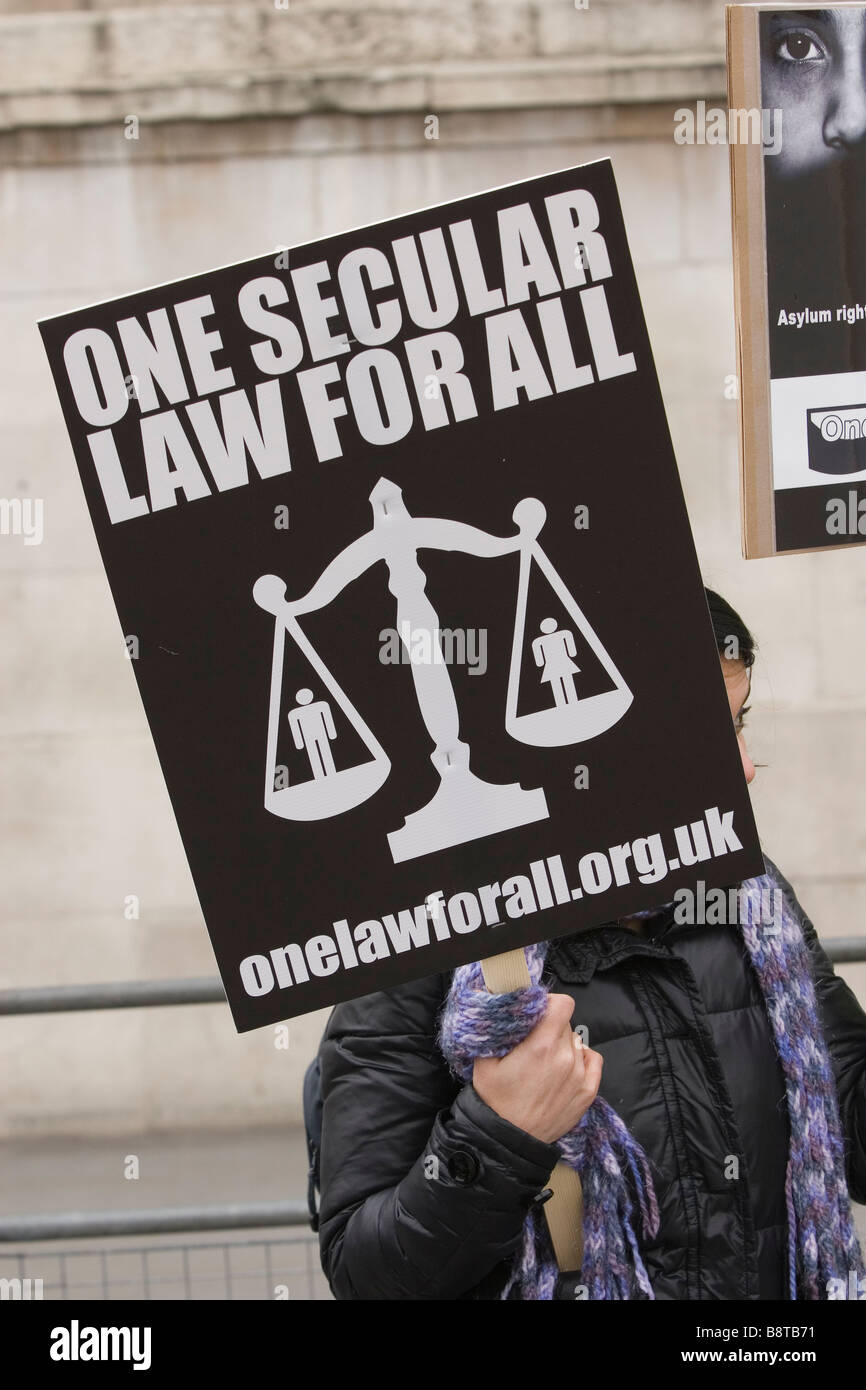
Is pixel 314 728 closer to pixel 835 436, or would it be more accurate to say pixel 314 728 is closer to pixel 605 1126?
pixel 605 1126

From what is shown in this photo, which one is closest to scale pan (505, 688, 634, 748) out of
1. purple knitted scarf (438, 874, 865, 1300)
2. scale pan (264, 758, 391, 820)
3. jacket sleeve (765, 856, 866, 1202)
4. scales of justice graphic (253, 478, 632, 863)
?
scales of justice graphic (253, 478, 632, 863)

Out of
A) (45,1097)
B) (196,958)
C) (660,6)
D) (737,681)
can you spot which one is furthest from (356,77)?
(737,681)

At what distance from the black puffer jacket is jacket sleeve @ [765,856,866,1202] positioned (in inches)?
7.9

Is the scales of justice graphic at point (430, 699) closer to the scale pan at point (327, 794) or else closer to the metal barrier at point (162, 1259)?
the scale pan at point (327, 794)

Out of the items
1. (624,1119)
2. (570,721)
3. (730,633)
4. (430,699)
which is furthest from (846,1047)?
(430,699)

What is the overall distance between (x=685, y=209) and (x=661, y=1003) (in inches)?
218

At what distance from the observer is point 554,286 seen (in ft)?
5.99

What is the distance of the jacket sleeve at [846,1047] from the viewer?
7.16 ft

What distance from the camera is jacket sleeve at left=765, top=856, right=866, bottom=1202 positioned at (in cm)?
218

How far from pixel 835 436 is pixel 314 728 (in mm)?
872

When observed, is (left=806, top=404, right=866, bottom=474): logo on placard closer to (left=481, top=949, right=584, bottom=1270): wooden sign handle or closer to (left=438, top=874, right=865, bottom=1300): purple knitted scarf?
(left=438, top=874, right=865, bottom=1300): purple knitted scarf

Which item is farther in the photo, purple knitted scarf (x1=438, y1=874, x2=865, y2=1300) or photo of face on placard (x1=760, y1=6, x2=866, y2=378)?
photo of face on placard (x1=760, y1=6, x2=866, y2=378)

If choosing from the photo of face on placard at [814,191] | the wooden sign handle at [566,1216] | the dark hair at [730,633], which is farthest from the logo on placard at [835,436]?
the wooden sign handle at [566,1216]

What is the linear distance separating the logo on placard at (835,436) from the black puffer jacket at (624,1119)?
714 mm
